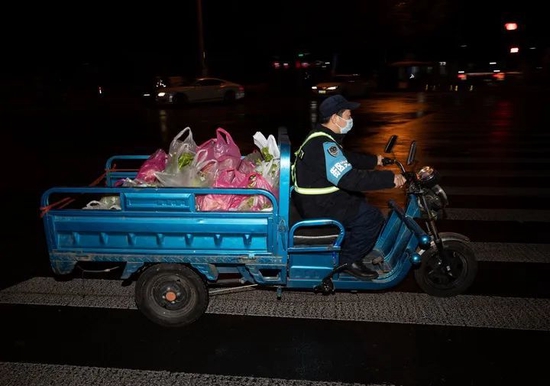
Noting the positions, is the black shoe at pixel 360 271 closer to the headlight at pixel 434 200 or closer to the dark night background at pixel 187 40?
the headlight at pixel 434 200

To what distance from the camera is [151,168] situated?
13.8 feet

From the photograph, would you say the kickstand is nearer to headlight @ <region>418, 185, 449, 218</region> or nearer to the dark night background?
headlight @ <region>418, 185, 449, 218</region>

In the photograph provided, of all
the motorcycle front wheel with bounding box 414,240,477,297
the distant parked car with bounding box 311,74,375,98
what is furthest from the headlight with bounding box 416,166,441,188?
the distant parked car with bounding box 311,74,375,98

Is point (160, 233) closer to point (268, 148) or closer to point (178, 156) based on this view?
point (178, 156)

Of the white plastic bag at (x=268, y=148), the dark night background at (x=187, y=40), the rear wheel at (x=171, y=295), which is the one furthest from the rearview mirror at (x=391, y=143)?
the dark night background at (x=187, y=40)

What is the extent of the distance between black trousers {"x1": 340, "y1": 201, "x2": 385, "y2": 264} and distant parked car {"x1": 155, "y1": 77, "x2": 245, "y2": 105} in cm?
2260

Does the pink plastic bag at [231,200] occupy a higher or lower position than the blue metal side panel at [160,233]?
higher

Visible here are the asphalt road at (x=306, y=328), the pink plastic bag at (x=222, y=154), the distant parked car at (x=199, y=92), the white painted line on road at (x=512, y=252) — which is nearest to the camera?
the asphalt road at (x=306, y=328)

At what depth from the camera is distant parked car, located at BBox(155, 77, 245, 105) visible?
83.4ft

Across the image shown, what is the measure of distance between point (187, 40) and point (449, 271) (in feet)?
155

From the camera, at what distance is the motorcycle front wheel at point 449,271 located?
418 cm

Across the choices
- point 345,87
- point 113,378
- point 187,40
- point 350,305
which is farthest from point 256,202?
point 187,40

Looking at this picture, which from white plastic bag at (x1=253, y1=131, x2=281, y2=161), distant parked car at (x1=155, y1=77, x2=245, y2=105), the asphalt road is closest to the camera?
the asphalt road

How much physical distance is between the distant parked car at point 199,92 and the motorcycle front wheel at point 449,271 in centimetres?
2267
